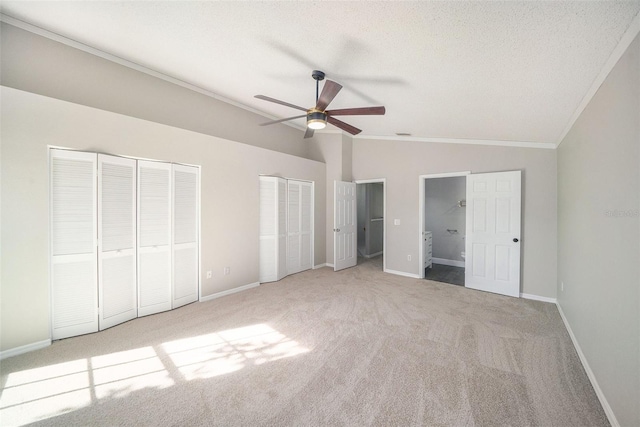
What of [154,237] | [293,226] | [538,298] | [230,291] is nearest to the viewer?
[154,237]

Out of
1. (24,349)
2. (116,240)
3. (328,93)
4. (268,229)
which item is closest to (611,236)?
(328,93)

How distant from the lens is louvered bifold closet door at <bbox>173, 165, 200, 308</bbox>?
343 cm

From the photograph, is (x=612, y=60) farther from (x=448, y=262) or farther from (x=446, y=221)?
(x=448, y=262)

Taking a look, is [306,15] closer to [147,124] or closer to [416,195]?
[147,124]

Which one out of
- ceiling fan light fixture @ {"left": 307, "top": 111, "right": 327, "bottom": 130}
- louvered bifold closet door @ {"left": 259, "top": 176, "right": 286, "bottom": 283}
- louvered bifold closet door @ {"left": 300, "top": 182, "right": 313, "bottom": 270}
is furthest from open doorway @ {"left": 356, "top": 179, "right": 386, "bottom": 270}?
ceiling fan light fixture @ {"left": 307, "top": 111, "right": 327, "bottom": 130}

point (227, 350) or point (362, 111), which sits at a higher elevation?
point (362, 111)

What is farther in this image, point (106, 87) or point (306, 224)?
point (306, 224)

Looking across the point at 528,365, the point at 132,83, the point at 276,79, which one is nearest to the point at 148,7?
the point at 276,79

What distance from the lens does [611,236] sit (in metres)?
1.71

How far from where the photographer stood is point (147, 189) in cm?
318

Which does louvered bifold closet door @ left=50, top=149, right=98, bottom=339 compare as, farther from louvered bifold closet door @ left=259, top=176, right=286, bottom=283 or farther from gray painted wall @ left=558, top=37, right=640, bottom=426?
gray painted wall @ left=558, top=37, right=640, bottom=426

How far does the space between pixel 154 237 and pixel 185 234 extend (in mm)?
382

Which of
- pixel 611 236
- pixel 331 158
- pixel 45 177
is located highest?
pixel 331 158

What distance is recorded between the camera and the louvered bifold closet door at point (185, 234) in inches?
135
